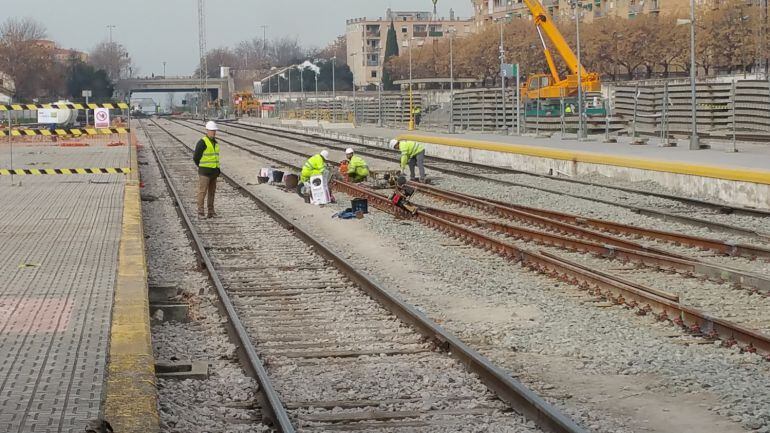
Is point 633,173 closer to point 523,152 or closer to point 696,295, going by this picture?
point 523,152

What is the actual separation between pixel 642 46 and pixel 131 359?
78757 mm

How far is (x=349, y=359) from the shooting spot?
9.42 m

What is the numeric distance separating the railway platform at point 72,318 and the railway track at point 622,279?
4590 millimetres

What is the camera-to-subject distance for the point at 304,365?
30.3ft

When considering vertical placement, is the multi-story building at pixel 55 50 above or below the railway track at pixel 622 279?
above

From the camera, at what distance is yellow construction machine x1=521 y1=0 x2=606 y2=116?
2072 inches

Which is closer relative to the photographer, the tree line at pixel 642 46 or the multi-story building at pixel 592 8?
the tree line at pixel 642 46

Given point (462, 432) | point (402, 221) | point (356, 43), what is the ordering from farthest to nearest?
point (356, 43), point (402, 221), point (462, 432)

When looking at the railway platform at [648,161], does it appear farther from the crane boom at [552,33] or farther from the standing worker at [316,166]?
the crane boom at [552,33]

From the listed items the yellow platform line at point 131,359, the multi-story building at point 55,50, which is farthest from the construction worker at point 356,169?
the multi-story building at point 55,50

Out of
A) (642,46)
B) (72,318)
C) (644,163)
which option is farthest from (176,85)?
(72,318)

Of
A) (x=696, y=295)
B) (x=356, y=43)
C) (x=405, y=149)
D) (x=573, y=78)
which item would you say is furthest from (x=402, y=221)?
(x=356, y=43)

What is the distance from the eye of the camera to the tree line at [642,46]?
72.3 meters

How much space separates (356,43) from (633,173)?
169276mm
